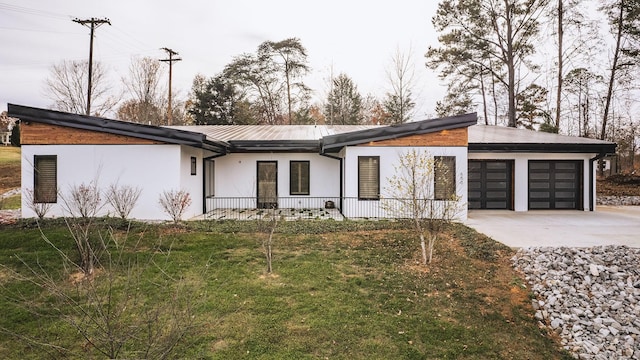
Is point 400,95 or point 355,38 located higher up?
point 355,38

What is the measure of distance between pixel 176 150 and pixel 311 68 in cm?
1890

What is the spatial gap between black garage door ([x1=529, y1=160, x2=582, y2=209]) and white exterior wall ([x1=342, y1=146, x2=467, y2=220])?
4332 millimetres

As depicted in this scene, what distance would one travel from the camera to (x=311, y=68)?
27.4 metres

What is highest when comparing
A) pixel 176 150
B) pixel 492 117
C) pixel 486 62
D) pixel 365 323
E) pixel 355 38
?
pixel 355 38

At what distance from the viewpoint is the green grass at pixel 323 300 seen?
4.28 meters

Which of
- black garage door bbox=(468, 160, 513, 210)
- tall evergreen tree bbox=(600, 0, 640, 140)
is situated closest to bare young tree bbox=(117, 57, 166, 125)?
black garage door bbox=(468, 160, 513, 210)

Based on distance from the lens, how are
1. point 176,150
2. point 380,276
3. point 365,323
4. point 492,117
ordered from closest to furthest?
1. point 365,323
2. point 380,276
3. point 176,150
4. point 492,117

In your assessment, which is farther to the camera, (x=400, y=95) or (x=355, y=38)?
(x=400, y=95)

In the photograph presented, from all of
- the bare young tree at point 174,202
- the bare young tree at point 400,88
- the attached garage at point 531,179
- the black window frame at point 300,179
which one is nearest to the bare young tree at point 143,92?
the black window frame at point 300,179

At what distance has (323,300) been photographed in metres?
5.41

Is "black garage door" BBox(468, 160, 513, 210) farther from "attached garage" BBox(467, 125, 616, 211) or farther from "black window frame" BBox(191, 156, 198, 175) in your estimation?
"black window frame" BBox(191, 156, 198, 175)

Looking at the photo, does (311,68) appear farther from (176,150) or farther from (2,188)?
(2,188)

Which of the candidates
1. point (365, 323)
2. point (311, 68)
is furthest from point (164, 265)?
point (311, 68)

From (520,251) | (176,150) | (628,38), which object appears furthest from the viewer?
(628,38)
